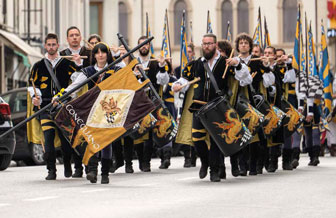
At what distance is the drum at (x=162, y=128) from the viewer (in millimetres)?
18031

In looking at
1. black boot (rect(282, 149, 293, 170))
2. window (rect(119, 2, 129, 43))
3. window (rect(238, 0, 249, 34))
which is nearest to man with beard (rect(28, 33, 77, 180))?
black boot (rect(282, 149, 293, 170))

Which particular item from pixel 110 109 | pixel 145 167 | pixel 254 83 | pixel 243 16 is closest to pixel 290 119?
pixel 254 83

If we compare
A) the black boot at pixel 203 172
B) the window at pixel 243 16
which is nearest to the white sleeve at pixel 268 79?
the black boot at pixel 203 172

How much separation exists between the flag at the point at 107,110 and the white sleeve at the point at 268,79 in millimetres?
2793

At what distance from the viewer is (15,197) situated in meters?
11.5

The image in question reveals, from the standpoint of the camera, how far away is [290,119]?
17.1 meters

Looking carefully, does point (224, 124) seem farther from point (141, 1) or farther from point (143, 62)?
point (141, 1)

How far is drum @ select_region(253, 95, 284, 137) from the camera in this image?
15.9 m

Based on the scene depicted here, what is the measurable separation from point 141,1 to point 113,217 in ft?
200

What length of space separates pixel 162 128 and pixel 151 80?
95 cm

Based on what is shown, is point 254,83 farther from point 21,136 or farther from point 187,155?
point 21,136

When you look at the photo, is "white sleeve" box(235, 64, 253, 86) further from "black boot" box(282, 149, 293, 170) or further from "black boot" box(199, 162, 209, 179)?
"black boot" box(282, 149, 293, 170)

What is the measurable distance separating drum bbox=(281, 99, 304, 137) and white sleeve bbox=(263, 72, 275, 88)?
3.79ft

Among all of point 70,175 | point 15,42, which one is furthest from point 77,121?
point 15,42
